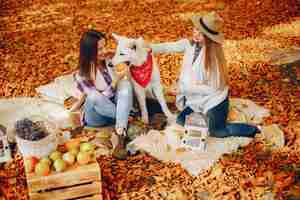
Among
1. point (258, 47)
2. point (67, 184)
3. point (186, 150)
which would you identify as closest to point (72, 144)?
point (67, 184)

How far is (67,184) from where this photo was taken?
12.5ft

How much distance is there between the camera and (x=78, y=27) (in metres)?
7.14

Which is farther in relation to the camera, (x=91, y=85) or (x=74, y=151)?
(x=91, y=85)

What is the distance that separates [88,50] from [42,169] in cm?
113

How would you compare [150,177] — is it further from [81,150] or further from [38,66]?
[38,66]

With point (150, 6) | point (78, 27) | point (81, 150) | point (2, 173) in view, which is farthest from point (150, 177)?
point (150, 6)

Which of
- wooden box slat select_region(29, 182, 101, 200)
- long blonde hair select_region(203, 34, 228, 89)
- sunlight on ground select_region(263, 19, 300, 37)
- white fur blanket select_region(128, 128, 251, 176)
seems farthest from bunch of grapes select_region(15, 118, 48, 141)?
sunlight on ground select_region(263, 19, 300, 37)

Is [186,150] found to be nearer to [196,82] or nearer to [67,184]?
[196,82]

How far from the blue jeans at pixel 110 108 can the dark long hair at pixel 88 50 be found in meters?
0.29

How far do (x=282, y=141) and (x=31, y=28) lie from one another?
3953mm

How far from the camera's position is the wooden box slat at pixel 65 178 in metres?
3.75

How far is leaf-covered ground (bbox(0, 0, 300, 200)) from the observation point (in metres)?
4.26

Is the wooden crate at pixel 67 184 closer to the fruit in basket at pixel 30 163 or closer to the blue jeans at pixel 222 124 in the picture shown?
the fruit in basket at pixel 30 163

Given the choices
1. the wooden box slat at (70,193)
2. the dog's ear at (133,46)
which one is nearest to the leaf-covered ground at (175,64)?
the wooden box slat at (70,193)
